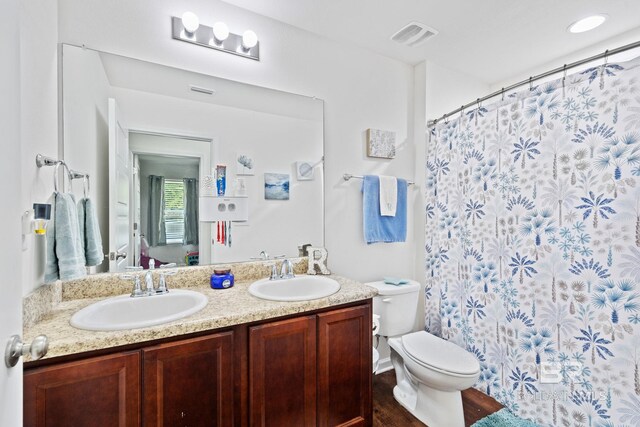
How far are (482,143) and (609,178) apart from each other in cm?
71

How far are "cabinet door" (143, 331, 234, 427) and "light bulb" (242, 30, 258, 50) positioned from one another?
1581mm

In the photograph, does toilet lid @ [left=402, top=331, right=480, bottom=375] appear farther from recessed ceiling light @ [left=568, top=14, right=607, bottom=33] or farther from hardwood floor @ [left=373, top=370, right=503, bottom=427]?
recessed ceiling light @ [left=568, top=14, right=607, bottom=33]

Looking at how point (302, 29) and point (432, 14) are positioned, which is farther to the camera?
point (302, 29)

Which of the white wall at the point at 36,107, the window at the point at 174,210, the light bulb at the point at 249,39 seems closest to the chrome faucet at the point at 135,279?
the window at the point at 174,210

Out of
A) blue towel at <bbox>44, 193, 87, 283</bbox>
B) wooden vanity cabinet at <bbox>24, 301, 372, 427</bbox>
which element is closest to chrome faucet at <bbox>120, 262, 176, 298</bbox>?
blue towel at <bbox>44, 193, 87, 283</bbox>

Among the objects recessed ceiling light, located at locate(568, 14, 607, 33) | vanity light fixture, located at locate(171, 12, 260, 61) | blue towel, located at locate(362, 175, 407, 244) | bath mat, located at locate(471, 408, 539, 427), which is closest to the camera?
vanity light fixture, located at locate(171, 12, 260, 61)

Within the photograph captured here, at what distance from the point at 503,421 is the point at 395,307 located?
865mm

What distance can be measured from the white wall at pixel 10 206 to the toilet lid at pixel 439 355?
169 cm

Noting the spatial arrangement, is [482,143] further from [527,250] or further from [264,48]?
[264,48]

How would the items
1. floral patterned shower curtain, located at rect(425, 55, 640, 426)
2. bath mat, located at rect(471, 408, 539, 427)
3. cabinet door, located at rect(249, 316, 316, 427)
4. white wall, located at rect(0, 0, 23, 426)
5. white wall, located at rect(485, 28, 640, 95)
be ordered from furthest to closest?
white wall, located at rect(485, 28, 640, 95), bath mat, located at rect(471, 408, 539, 427), floral patterned shower curtain, located at rect(425, 55, 640, 426), cabinet door, located at rect(249, 316, 316, 427), white wall, located at rect(0, 0, 23, 426)

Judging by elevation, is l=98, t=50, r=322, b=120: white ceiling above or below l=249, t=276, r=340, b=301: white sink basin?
above

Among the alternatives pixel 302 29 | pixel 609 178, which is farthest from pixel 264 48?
pixel 609 178

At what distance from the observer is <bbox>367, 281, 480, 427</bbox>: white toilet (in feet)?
5.21

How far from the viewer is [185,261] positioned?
159cm
